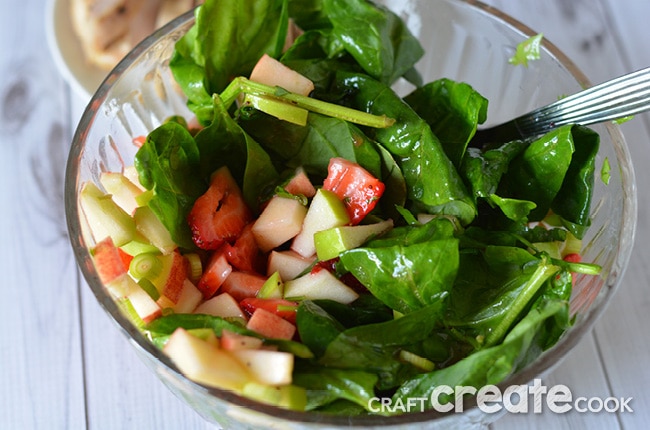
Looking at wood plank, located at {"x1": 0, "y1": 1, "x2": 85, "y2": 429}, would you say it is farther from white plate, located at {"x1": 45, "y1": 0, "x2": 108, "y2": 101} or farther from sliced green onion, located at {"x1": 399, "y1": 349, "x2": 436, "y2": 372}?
sliced green onion, located at {"x1": 399, "y1": 349, "x2": 436, "y2": 372}

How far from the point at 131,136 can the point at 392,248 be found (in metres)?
0.60

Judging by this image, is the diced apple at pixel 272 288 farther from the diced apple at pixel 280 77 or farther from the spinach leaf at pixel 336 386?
the diced apple at pixel 280 77

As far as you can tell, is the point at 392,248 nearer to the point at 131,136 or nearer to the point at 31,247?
the point at 131,136

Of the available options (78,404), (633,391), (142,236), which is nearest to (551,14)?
(633,391)

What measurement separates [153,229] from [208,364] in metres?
0.34

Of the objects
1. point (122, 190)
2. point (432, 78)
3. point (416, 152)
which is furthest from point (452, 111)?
point (122, 190)

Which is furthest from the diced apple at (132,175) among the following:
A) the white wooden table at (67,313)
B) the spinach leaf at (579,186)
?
the spinach leaf at (579,186)

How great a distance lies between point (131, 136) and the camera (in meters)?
1.39

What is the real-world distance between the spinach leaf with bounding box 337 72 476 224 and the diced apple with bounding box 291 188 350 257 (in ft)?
0.43

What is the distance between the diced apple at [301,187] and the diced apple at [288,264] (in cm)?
10

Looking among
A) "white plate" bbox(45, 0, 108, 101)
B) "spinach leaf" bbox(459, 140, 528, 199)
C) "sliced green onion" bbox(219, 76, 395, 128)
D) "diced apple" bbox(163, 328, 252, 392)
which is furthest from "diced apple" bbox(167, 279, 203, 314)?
"white plate" bbox(45, 0, 108, 101)

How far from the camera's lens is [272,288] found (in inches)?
44.4

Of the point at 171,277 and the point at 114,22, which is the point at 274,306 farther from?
the point at 114,22

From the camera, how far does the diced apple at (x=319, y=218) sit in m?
1.16
